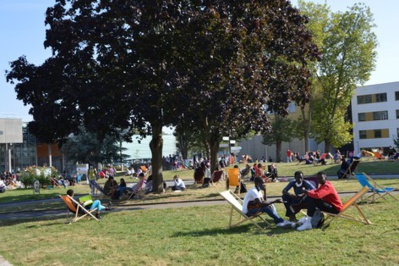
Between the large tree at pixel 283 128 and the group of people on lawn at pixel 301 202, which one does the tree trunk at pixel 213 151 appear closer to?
the group of people on lawn at pixel 301 202

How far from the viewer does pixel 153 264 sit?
7668 mm

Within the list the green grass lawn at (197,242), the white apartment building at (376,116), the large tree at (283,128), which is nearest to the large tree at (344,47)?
the large tree at (283,128)

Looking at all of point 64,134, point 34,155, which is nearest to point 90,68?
point 64,134

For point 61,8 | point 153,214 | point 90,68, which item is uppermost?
point 61,8

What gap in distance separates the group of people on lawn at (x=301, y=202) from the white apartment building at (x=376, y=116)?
219 feet

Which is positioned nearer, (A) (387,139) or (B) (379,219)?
(B) (379,219)

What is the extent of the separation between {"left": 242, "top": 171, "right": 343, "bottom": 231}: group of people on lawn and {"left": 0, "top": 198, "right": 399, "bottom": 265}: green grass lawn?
398 mm

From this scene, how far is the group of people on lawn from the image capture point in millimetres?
9875

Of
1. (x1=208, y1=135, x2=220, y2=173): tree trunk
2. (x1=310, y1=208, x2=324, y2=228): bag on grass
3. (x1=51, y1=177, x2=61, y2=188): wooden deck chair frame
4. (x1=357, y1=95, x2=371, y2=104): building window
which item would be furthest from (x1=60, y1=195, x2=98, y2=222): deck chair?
(x1=357, y1=95, x2=371, y2=104): building window

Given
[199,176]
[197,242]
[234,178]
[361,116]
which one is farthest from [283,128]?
[197,242]

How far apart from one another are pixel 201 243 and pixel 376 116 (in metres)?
72.0

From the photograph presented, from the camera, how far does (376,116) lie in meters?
74.8

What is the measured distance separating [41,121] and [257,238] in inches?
476

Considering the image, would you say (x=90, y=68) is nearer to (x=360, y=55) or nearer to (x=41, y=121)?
(x=41, y=121)
